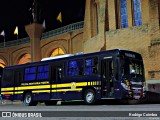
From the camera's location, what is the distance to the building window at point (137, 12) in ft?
91.2

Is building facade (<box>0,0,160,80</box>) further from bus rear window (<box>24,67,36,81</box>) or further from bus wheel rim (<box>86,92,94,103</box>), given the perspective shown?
bus rear window (<box>24,67,36,81</box>)

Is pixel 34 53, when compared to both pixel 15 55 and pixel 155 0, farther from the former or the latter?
pixel 155 0

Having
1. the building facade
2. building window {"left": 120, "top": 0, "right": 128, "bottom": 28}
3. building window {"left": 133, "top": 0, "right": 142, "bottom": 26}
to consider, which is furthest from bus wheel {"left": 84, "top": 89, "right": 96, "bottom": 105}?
building window {"left": 120, "top": 0, "right": 128, "bottom": 28}

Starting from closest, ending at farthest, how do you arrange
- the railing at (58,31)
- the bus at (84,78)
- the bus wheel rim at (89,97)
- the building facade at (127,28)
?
the bus at (84,78)
the bus wheel rim at (89,97)
the building facade at (127,28)
the railing at (58,31)

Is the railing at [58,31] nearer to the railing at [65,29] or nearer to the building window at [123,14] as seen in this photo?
the railing at [65,29]

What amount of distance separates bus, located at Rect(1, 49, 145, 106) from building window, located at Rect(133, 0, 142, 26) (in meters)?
10.0

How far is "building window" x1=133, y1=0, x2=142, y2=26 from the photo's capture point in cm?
2780

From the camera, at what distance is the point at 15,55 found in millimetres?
52875

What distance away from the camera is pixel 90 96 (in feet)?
57.8

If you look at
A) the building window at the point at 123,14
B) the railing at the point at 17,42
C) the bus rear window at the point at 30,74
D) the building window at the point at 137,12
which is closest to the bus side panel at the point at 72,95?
the bus rear window at the point at 30,74

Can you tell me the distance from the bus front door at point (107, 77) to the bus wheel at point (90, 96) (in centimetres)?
65

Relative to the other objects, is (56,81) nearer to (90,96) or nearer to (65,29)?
(90,96)

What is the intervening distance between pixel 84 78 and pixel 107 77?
4.96ft

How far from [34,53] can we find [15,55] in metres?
8.12
